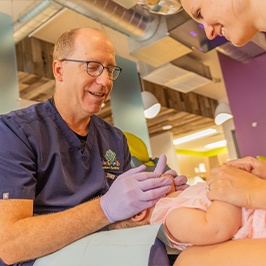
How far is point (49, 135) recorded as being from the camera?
1455 mm

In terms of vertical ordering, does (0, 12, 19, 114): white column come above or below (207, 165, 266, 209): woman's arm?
above

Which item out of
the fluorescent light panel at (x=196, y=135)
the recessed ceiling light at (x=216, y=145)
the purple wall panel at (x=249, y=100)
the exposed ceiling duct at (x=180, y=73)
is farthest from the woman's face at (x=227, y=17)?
the recessed ceiling light at (x=216, y=145)

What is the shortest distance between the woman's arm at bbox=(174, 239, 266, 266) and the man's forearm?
365 millimetres

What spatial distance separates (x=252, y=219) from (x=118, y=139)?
3.32 ft

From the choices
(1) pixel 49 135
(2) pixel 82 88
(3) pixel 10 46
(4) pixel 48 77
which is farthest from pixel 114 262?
(4) pixel 48 77

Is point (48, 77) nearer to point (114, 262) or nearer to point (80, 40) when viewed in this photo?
point (80, 40)

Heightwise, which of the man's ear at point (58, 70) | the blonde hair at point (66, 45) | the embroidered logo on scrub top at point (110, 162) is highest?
the blonde hair at point (66, 45)

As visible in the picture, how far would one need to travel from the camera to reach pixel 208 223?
0.90 m

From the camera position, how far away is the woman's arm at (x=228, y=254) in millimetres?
779

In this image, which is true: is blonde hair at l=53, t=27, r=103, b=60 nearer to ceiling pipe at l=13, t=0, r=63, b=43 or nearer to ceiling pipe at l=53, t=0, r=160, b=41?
ceiling pipe at l=53, t=0, r=160, b=41

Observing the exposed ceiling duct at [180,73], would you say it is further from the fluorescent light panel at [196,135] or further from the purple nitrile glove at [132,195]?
the purple nitrile glove at [132,195]

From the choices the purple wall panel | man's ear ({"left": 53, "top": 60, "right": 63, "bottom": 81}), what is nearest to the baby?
man's ear ({"left": 53, "top": 60, "right": 63, "bottom": 81})

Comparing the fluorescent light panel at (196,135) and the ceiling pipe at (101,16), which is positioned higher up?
the ceiling pipe at (101,16)

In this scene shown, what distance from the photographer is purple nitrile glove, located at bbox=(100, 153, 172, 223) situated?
1.14 m
